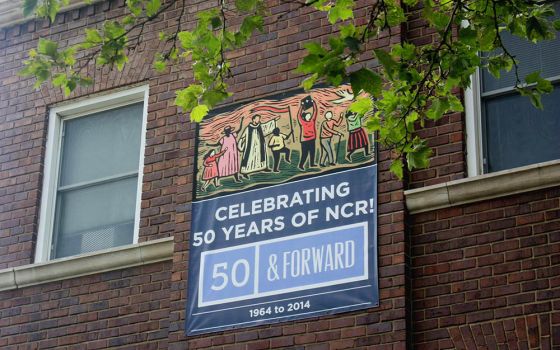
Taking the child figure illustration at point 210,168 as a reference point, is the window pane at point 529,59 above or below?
above

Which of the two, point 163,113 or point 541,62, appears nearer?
point 541,62

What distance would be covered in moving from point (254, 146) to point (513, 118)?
8.24ft

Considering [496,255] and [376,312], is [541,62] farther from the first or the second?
[376,312]

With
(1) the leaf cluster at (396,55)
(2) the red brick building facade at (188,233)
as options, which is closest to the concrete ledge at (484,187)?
(2) the red brick building facade at (188,233)

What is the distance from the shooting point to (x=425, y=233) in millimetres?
11531

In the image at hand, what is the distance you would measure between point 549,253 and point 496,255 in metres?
0.46

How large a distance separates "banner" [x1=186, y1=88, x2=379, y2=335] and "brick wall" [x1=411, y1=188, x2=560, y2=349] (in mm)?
490

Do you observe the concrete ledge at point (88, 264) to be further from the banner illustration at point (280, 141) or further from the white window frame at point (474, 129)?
the white window frame at point (474, 129)

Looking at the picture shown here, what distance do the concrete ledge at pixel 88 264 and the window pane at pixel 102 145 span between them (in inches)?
47.4

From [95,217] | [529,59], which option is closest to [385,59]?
[529,59]

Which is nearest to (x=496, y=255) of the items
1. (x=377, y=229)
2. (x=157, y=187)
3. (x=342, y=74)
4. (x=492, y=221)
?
(x=492, y=221)

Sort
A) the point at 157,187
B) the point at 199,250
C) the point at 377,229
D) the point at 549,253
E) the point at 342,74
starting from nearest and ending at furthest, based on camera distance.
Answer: the point at 342,74
the point at 549,253
the point at 377,229
the point at 199,250
the point at 157,187

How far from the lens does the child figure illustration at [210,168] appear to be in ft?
41.9

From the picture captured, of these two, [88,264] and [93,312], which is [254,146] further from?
[93,312]
